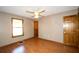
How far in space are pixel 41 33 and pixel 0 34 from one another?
2.77 meters

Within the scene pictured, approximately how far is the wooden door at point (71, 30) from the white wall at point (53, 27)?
0.90ft

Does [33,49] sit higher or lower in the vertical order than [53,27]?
lower

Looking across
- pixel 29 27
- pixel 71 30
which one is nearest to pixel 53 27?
pixel 71 30

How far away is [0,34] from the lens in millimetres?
2764

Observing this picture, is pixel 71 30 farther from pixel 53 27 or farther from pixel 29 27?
pixel 29 27

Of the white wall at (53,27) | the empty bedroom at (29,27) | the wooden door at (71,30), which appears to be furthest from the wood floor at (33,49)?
the white wall at (53,27)

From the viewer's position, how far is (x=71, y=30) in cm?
306

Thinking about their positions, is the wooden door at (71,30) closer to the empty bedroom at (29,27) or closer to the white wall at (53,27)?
Answer: the empty bedroom at (29,27)

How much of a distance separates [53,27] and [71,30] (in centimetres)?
116

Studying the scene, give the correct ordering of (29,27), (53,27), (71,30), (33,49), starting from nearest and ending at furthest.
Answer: (33,49)
(71,30)
(29,27)
(53,27)

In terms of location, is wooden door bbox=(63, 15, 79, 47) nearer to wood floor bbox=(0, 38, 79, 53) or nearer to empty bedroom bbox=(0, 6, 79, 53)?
empty bedroom bbox=(0, 6, 79, 53)

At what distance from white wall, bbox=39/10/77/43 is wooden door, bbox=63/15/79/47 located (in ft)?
0.90
